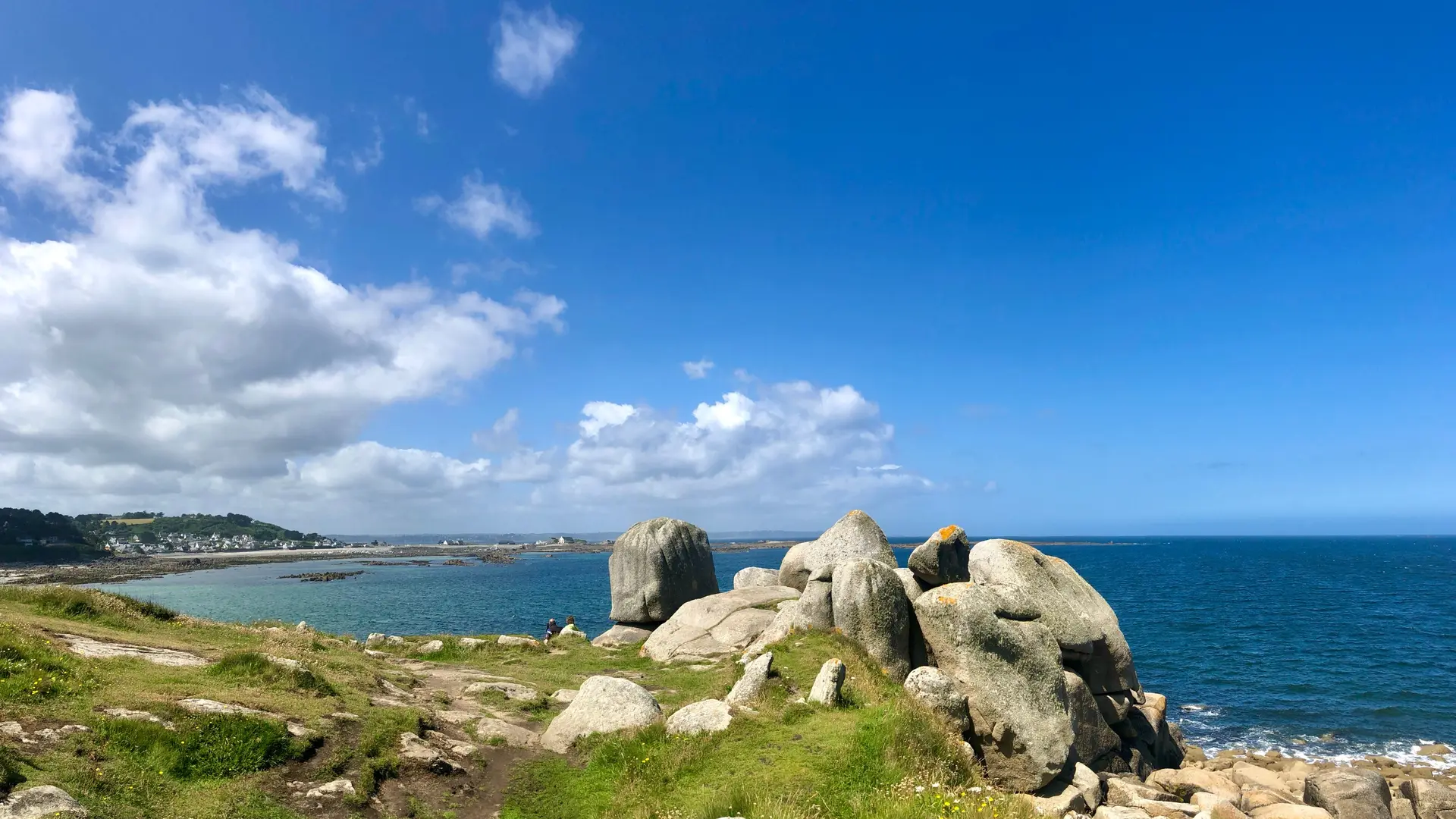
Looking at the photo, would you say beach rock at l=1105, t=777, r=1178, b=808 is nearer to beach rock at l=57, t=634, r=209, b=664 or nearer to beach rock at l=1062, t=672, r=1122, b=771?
beach rock at l=1062, t=672, r=1122, b=771

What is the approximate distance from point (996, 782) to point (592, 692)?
11425mm

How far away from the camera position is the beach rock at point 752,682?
19.7 metres

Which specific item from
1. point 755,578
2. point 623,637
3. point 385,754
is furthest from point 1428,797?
point 385,754

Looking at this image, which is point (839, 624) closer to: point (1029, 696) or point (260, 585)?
point (1029, 696)

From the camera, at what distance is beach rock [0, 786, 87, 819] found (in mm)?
10094

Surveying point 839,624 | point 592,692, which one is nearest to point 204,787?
point 592,692

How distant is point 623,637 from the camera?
39.0 metres

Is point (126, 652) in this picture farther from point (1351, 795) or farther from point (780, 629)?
point (1351, 795)

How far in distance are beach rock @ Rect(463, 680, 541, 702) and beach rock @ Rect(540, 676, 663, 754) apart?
11.3 ft

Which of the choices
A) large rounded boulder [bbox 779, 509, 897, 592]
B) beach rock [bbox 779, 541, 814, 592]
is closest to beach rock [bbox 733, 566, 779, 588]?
beach rock [bbox 779, 541, 814, 592]

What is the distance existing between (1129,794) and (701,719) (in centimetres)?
1413

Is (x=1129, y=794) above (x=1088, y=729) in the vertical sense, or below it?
below

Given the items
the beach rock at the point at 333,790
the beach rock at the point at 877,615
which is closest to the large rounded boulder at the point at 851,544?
the beach rock at the point at 877,615

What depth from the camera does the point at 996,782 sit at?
65.6ft
